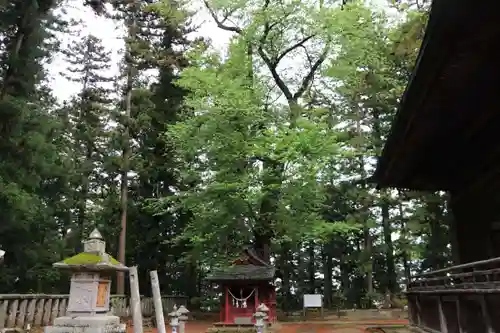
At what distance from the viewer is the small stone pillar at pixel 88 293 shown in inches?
336

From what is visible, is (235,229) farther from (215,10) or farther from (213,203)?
(215,10)

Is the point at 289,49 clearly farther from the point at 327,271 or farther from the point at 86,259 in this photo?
the point at 327,271

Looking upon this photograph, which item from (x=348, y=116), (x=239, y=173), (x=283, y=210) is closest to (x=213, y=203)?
(x=239, y=173)

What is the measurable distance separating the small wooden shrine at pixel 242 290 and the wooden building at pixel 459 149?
8.81 meters

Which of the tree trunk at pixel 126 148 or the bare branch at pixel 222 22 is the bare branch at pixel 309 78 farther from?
the tree trunk at pixel 126 148

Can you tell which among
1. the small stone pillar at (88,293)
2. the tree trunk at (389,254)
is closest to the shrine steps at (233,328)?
the small stone pillar at (88,293)

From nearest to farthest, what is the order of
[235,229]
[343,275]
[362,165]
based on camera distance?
[235,229] → [362,165] → [343,275]

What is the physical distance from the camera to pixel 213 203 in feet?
64.3

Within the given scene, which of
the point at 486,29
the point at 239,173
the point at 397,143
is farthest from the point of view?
the point at 239,173

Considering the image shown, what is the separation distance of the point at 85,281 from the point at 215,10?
18652mm

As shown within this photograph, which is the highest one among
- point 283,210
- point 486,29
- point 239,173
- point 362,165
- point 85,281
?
point 362,165

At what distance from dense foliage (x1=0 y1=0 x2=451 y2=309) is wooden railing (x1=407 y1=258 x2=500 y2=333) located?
5.70m

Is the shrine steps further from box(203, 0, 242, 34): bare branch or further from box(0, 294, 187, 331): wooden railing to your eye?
box(203, 0, 242, 34): bare branch

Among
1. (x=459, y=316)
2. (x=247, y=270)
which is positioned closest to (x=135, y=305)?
(x=459, y=316)
